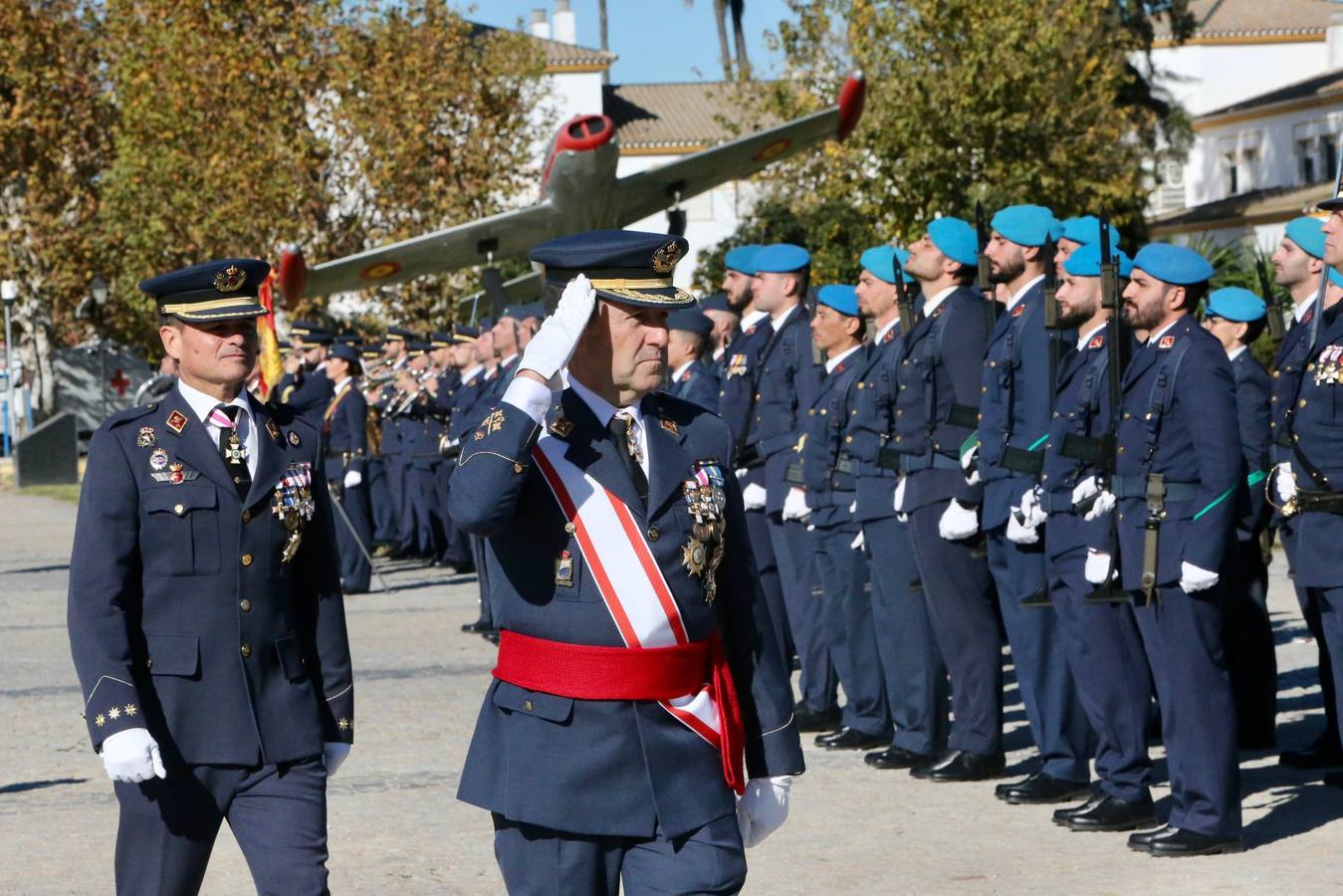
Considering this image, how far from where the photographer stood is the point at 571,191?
23500 mm

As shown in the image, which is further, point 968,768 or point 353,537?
point 353,537

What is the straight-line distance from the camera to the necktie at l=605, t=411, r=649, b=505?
170 inches

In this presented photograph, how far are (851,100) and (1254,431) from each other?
14.1 metres

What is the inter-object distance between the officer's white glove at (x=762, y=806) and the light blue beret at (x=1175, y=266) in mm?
3846

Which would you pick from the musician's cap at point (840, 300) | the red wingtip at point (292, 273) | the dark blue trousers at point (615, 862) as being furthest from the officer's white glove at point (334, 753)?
the red wingtip at point (292, 273)

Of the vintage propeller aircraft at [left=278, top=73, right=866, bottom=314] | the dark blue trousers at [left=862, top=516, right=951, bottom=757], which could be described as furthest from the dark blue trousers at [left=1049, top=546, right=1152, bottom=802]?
the vintage propeller aircraft at [left=278, top=73, right=866, bottom=314]

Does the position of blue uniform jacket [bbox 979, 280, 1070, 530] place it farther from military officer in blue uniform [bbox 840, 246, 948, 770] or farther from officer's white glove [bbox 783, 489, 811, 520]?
officer's white glove [bbox 783, 489, 811, 520]

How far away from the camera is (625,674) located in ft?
13.8

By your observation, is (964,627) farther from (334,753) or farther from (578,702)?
(578,702)

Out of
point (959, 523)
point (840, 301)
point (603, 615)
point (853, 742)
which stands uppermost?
point (840, 301)

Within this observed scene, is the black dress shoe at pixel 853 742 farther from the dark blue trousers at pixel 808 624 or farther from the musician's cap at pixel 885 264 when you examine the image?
the musician's cap at pixel 885 264

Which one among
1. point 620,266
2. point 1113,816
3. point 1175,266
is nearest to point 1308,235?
point 1175,266

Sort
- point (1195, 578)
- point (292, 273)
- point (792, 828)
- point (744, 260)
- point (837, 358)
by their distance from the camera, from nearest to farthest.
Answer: point (1195, 578)
point (792, 828)
point (837, 358)
point (744, 260)
point (292, 273)

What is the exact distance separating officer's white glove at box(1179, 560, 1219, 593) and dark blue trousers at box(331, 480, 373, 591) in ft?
36.2
